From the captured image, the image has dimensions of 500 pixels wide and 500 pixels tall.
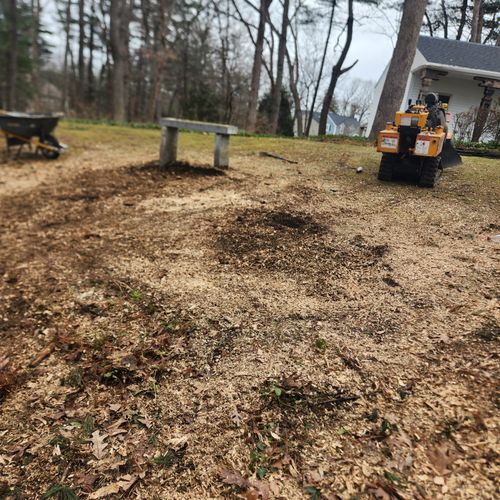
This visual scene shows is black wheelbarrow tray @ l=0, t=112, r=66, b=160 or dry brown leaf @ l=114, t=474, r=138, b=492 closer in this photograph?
dry brown leaf @ l=114, t=474, r=138, b=492

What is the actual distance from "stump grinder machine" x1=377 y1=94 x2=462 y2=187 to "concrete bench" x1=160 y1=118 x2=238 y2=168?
2.58 meters

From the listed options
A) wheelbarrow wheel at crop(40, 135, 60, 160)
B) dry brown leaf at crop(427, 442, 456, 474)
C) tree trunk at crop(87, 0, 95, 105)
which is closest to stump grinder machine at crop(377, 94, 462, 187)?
dry brown leaf at crop(427, 442, 456, 474)

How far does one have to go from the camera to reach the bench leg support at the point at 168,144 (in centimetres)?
698

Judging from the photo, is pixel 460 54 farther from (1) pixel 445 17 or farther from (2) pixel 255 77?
(2) pixel 255 77

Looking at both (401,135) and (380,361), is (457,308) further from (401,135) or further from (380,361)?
(401,135)

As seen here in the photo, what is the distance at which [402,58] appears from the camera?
8.20m

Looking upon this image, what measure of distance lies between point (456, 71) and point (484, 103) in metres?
2.08

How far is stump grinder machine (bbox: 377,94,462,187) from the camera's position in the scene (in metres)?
5.09

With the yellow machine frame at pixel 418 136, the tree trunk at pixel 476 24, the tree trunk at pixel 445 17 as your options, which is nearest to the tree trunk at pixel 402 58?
the yellow machine frame at pixel 418 136

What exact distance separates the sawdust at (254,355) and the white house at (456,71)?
14.1m

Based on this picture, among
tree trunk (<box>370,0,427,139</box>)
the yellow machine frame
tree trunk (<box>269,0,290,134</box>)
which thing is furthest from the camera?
tree trunk (<box>269,0,290,134</box>)

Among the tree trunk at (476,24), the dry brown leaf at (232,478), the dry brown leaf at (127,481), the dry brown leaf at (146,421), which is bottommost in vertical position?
the dry brown leaf at (127,481)

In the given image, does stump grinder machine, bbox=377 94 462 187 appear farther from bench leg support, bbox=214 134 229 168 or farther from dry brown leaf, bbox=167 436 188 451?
dry brown leaf, bbox=167 436 188 451

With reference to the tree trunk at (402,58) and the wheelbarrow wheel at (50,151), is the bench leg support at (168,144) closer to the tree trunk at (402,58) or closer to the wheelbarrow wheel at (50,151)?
the wheelbarrow wheel at (50,151)
